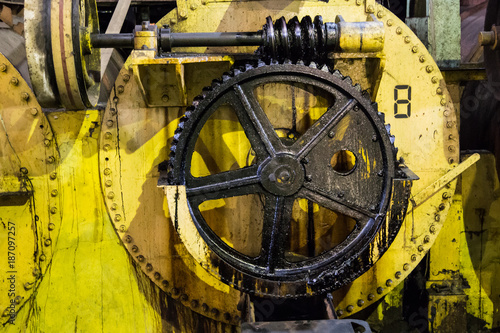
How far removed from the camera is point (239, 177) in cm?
250

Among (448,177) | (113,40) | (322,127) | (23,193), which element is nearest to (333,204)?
(322,127)

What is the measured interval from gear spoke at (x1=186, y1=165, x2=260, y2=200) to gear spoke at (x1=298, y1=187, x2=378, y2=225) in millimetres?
268

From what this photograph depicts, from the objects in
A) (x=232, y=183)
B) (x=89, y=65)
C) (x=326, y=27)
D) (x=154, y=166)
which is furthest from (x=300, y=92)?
(x=89, y=65)

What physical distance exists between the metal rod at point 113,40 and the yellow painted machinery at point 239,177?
10 millimetres

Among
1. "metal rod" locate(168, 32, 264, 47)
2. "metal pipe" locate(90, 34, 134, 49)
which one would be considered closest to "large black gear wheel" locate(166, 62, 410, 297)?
"metal rod" locate(168, 32, 264, 47)

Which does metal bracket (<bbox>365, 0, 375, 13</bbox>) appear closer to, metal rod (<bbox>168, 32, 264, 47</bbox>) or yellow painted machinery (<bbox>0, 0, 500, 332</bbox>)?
yellow painted machinery (<bbox>0, 0, 500, 332</bbox>)

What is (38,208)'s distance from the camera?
2.94m

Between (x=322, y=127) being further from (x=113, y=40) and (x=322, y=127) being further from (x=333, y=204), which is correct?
(x=113, y=40)

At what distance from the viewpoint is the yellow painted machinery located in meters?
2.47

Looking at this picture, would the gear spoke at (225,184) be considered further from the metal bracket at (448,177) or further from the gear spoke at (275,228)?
the metal bracket at (448,177)

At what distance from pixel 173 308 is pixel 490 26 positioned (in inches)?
112

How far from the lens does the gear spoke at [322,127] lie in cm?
246

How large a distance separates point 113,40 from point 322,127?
1.21 meters

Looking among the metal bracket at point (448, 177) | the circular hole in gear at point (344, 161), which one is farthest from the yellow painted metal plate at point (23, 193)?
the metal bracket at point (448, 177)
